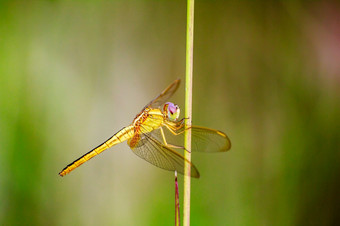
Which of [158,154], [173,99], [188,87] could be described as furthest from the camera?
[173,99]

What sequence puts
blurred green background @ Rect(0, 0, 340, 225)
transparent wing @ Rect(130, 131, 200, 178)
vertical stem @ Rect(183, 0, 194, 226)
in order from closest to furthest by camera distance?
vertical stem @ Rect(183, 0, 194, 226)
transparent wing @ Rect(130, 131, 200, 178)
blurred green background @ Rect(0, 0, 340, 225)

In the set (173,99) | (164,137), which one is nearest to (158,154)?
(164,137)

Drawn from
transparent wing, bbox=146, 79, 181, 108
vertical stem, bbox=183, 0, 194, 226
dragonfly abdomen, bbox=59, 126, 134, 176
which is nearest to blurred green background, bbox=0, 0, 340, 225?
dragonfly abdomen, bbox=59, 126, 134, 176

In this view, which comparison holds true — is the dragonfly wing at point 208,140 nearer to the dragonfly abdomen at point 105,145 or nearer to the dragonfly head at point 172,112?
the dragonfly head at point 172,112

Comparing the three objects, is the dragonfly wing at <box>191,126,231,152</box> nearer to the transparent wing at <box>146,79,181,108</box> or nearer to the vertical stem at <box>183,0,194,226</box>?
the vertical stem at <box>183,0,194,226</box>

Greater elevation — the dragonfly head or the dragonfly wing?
the dragonfly head

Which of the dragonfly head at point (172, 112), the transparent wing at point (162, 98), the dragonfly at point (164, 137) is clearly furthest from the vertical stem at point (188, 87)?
the transparent wing at point (162, 98)

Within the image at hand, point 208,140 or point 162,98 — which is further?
point 162,98

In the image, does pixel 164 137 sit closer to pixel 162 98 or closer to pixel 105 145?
pixel 162 98
